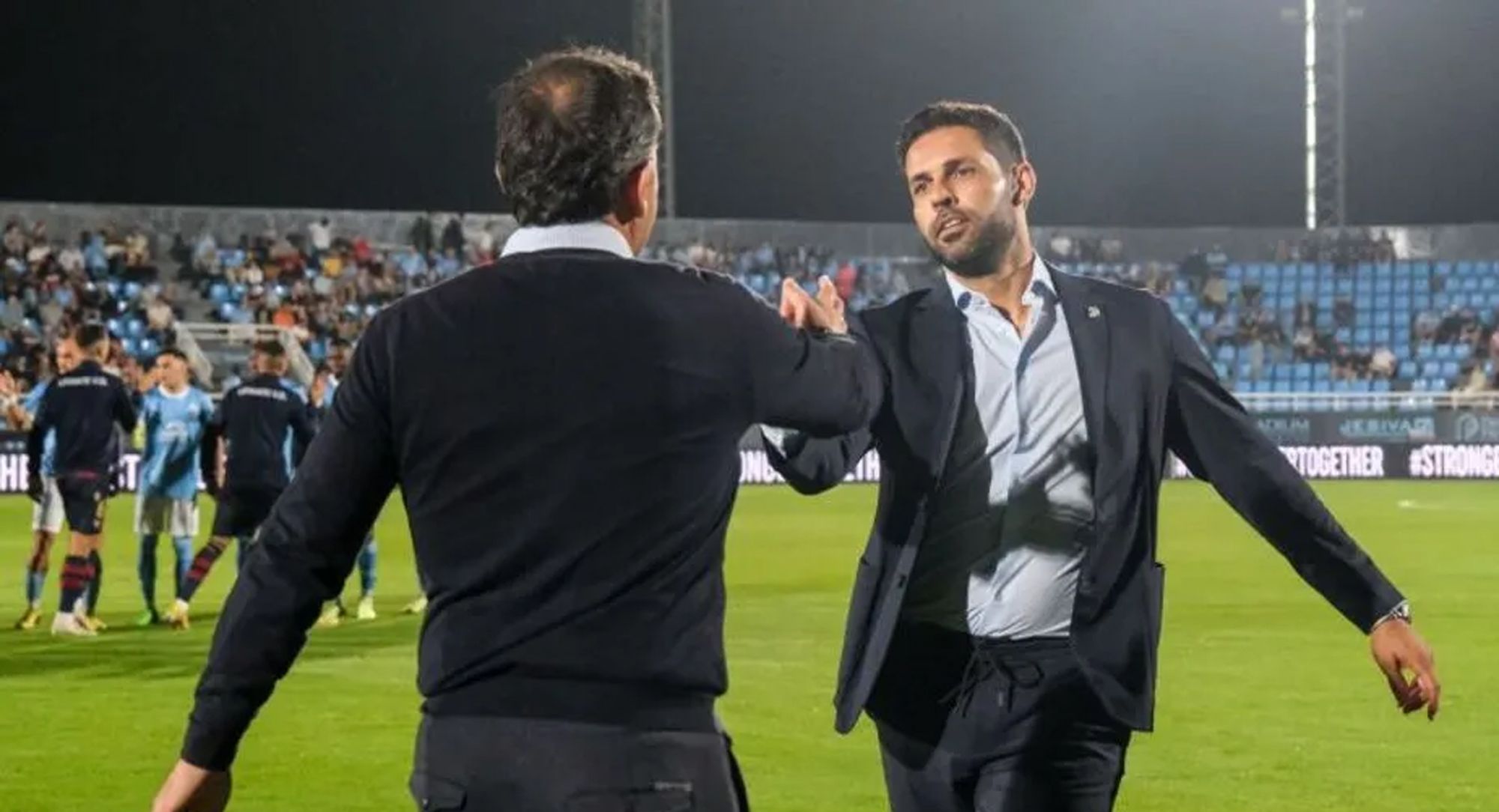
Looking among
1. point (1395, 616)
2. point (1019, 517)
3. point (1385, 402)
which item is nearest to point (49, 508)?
point (1019, 517)

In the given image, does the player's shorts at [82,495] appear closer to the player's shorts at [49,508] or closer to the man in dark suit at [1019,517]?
the player's shorts at [49,508]

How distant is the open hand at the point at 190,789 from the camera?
3.23 metres

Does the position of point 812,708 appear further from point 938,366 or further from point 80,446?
point 938,366

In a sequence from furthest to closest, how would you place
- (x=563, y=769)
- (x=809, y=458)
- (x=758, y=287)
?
(x=758, y=287)
(x=809, y=458)
(x=563, y=769)

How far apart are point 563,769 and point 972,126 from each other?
2.10m

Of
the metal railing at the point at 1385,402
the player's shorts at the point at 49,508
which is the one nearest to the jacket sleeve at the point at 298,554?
the player's shorts at the point at 49,508

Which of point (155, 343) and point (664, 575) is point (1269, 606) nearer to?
point (664, 575)

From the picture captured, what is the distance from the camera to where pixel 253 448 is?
15.2 m

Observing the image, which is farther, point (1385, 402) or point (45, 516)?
point (1385, 402)

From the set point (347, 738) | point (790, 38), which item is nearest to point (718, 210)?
point (790, 38)

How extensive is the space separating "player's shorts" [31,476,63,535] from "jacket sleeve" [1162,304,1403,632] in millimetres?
11960

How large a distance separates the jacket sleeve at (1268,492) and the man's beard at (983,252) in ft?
1.25

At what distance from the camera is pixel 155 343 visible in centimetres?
3569

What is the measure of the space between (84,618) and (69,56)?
31865mm
